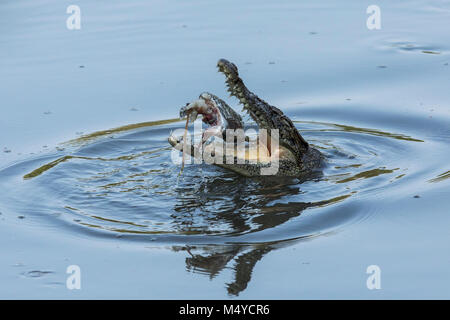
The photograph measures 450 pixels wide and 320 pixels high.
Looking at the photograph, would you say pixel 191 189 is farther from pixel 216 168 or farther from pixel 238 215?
pixel 238 215

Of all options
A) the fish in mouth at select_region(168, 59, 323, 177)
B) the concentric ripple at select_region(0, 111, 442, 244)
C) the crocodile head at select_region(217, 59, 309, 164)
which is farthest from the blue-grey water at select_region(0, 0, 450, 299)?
the crocodile head at select_region(217, 59, 309, 164)

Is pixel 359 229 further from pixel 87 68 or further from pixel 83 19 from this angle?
pixel 83 19

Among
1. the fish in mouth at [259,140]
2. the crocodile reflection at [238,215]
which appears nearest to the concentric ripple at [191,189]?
the crocodile reflection at [238,215]

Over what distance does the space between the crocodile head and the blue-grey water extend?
0.29 metres

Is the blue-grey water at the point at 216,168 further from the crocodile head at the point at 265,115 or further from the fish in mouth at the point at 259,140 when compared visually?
the crocodile head at the point at 265,115

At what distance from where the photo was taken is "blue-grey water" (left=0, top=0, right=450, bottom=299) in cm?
541

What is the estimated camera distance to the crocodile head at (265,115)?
643cm

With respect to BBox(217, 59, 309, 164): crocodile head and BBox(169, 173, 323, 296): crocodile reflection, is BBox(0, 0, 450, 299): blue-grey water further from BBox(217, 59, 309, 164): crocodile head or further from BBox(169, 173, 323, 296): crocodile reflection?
BBox(217, 59, 309, 164): crocodile head

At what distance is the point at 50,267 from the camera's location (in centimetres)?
552

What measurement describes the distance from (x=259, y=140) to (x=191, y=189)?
765 mm

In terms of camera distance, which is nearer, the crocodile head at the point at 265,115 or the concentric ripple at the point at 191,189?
the concentric ripple at the point at 191,189

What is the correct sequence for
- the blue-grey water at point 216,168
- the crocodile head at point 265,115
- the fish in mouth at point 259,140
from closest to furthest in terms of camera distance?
1. the blue-grey water at point 216,168
2. the crocodile head at point 265,115
3. the fish in mouth at point 259,140
